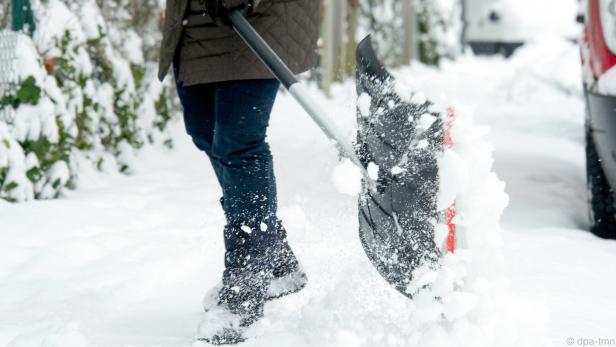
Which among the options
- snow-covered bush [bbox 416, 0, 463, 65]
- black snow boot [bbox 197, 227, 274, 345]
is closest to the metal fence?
black snow boot [bbox 197, 227, 274, 345]

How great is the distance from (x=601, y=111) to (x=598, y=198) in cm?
40

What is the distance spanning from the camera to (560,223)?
4.24 metres

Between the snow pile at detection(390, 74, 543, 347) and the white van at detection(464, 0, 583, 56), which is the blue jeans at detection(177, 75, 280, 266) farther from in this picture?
the white van at detection(464, 0, 583, 56)

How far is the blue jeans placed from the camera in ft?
8.19

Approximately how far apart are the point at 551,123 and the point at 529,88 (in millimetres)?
2943

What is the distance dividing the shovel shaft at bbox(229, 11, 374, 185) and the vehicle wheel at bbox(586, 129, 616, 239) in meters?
1.84

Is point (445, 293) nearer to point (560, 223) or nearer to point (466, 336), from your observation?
point (466, 336)

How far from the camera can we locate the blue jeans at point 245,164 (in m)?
2.50

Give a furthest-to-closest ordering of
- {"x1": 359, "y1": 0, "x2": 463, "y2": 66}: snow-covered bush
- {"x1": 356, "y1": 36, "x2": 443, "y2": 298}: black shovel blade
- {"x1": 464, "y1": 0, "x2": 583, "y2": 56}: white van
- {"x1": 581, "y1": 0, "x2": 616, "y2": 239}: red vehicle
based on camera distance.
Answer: {"x1": 464, "y1": 0, "x2": 583, "y2": 56}: white van
{"x1": 359, "y1": 0, "x2": 463, "y2": 66}: snow-covered bush
{"x1": 581, "y1": 0, "x2": 616, "y2": 239}: red vehicle
{"x1": 356, "y1": 36, "x2": 443, "y2": 298}: black shovel blade

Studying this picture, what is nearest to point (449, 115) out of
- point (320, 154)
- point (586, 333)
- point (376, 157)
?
point (376, 157)

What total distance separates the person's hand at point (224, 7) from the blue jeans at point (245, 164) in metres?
0.17

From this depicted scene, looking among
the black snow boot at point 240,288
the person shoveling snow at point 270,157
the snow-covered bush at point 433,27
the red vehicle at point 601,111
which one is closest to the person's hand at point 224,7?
the person shoveling snow at point 270,157

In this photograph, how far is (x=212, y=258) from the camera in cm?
356

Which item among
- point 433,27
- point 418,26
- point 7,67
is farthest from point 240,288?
point 433,27
